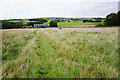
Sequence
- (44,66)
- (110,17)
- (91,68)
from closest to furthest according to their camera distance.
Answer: (91,68) < (44,66) < (110,17)

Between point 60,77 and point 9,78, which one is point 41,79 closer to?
point 60,77

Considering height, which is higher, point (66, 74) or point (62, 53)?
→ point (62, 53)

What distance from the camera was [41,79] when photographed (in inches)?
85.1

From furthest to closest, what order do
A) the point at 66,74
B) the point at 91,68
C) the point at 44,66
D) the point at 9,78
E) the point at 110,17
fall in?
the point at 110,17, the point at 44,66, the point at 91,68, the point at 66,74, the point at 9,78

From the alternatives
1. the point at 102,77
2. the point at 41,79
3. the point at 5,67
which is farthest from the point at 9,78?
the point at 102,77

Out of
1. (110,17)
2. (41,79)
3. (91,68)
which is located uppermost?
(110,17)

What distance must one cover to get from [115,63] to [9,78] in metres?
4.42

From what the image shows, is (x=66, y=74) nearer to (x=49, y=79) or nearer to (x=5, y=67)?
(x=49, y=79)

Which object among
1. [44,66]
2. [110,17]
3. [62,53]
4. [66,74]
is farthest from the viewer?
[110,17]

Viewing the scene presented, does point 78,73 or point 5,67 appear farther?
point 5,67

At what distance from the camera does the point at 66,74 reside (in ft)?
7.52

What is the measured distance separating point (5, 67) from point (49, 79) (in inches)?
80.6

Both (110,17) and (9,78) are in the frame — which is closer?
(9,78)

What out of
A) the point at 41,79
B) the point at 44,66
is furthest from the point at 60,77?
the point at 44,66
